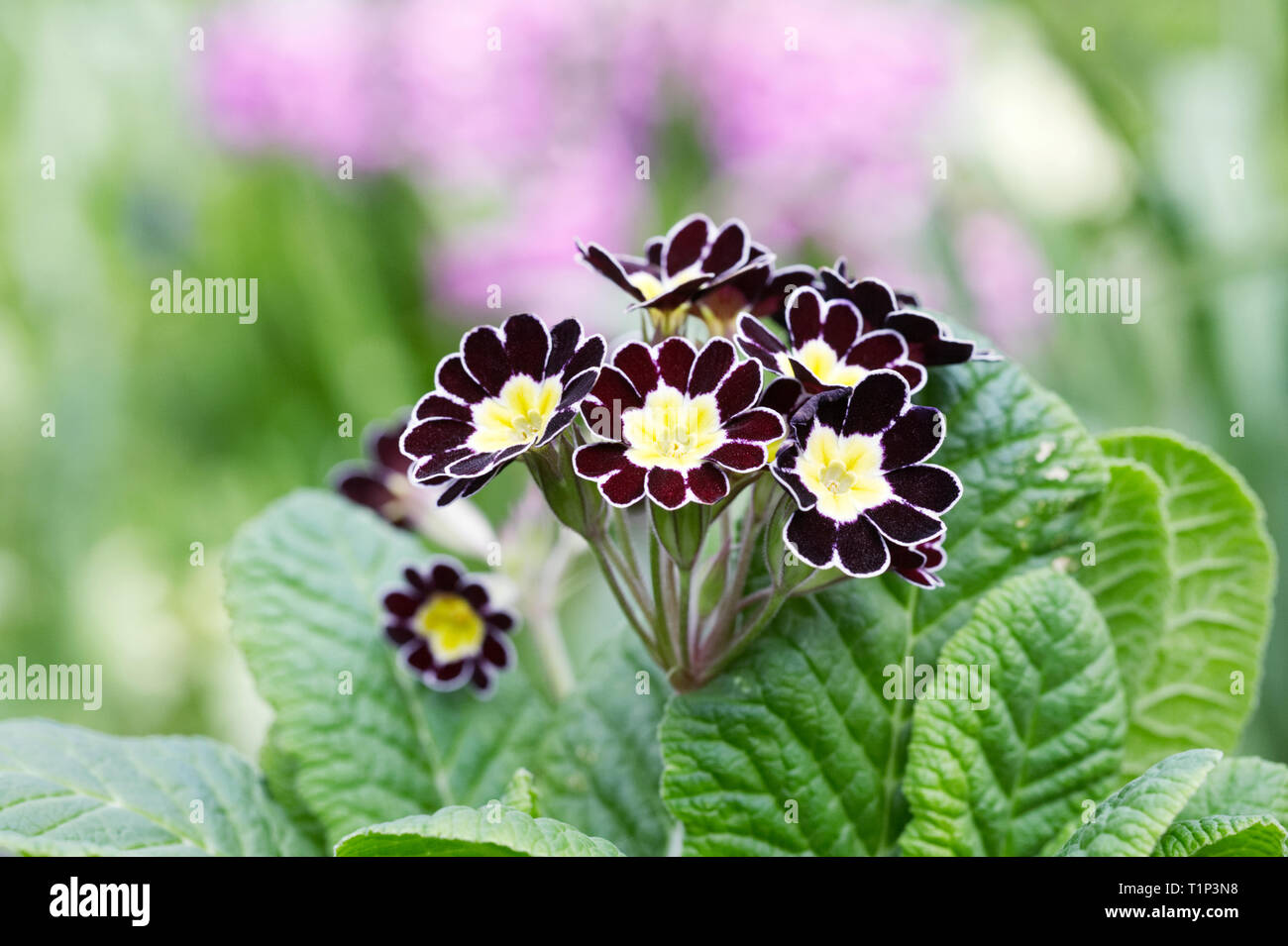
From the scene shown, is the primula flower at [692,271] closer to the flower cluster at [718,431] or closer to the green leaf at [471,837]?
the flower cluster at [718,431]

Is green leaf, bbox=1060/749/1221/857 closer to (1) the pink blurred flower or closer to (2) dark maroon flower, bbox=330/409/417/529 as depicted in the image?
(2) dark maroon flower, bbox=330/409/417/529

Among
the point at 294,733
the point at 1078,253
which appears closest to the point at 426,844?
the point at 294,733

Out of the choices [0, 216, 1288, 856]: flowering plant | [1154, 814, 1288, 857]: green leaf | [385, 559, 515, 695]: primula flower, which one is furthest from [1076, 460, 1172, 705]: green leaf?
[385, 559, 515, 695]: primula flower

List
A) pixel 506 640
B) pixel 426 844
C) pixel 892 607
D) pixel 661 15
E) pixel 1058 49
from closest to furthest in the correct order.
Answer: pixel 426 844, pixel 892 607, pixel 506 640, pixel 661 15, pixel 1058 49

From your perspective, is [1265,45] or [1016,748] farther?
[1265,45]

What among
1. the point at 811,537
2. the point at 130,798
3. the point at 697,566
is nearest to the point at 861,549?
the point at 811,537

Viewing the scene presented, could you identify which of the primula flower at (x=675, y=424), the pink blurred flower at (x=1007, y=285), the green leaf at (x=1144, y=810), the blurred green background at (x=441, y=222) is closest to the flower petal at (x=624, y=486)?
the primula flower at (x=675, y=424)
